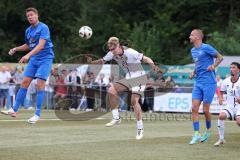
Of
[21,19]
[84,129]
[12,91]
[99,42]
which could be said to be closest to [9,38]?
[21,19]

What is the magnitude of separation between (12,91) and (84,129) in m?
13.8

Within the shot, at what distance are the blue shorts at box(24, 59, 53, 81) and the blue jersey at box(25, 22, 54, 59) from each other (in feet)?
0.38

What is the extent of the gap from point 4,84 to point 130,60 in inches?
625

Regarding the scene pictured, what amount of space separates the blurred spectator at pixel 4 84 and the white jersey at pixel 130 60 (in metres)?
15.2

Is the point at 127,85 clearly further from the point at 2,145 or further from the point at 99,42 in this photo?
the point at 99,42

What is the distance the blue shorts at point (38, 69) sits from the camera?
15438 millimetres

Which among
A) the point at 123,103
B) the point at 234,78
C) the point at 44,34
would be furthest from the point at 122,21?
the point at 234,78

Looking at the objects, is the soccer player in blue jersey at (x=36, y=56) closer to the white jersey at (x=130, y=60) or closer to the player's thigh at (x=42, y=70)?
the player's thigh at (x=42, y=70)

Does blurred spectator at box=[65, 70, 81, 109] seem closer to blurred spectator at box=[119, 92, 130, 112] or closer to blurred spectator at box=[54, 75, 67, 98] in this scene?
blurred spectator at box=[54, 75, 67, 98]

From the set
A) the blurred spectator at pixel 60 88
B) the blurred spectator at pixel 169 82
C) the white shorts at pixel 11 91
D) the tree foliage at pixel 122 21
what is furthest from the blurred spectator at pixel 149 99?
the tree foliage at pixel 122 21

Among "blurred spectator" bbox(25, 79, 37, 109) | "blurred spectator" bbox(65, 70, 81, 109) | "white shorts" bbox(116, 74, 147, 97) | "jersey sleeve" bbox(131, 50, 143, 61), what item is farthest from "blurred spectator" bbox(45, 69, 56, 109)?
"jersey sleeve" bbox(131, 50, 143, 61)

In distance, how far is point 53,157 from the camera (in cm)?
1080

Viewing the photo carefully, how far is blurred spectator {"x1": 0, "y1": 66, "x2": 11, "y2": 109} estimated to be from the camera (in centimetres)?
2972

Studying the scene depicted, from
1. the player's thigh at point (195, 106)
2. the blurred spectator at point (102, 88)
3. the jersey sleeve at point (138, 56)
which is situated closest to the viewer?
the player's thigh at point (195, 106)
